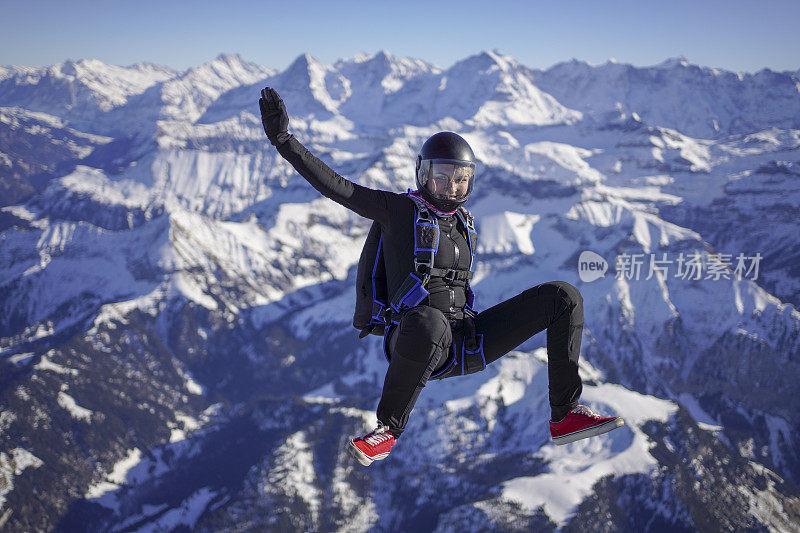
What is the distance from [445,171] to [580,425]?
521 cm

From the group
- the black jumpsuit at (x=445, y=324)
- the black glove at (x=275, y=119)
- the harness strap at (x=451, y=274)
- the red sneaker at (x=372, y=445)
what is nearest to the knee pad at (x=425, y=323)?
the black jumpsuit at (x=445, y=324)

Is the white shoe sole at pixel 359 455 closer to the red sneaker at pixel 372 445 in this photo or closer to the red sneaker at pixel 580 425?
the red sneaker at pixel 372 445

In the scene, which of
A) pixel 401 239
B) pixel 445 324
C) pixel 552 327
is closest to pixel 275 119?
pixel 401 239

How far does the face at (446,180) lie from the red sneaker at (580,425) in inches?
179

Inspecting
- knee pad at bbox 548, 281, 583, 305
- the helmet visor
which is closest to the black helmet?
the helmet visor

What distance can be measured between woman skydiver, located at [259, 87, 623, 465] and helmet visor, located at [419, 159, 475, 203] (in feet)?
0.06

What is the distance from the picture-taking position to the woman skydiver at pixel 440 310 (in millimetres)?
9438

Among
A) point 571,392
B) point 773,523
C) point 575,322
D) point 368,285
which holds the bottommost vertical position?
point 773,523

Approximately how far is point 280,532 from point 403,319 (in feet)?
691

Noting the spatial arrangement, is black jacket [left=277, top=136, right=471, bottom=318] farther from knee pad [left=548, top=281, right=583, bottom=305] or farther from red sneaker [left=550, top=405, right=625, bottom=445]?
red sneaker [left=550, top=405, right=625, bottom=445]

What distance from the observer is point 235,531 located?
19375cm

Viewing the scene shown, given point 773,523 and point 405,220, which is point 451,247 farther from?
point 773,523

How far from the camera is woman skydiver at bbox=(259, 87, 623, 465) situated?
9438 mm

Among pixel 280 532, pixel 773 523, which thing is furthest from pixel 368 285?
pixel 773 523
